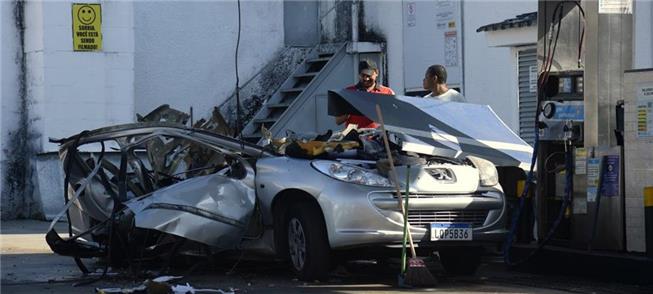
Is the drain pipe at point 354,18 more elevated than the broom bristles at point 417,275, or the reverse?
the drain pipe at point 354,18

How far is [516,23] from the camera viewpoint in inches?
604

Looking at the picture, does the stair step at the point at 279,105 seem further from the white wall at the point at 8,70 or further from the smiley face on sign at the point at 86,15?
the white wall at the point at 8,70

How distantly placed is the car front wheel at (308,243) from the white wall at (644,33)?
19.4ft

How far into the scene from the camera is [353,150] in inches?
405

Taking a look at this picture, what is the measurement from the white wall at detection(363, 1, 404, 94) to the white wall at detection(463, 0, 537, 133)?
1592 millimetres

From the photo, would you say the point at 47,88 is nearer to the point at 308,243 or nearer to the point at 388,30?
the point at 388,30

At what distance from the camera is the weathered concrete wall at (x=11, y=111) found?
17.6 meters

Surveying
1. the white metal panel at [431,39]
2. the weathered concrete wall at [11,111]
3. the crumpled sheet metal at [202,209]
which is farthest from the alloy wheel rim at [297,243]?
the weathered concrete wall at [11,111]

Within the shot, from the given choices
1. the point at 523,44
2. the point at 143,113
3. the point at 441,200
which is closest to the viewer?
the point at 441,200

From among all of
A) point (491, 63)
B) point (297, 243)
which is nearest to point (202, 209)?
point (297, 243)

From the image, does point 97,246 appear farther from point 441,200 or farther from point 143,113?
point 143,113

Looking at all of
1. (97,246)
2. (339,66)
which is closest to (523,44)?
(339,66)

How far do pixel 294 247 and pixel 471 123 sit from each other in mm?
2056

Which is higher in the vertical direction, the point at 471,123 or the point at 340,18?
the point at 340,18
